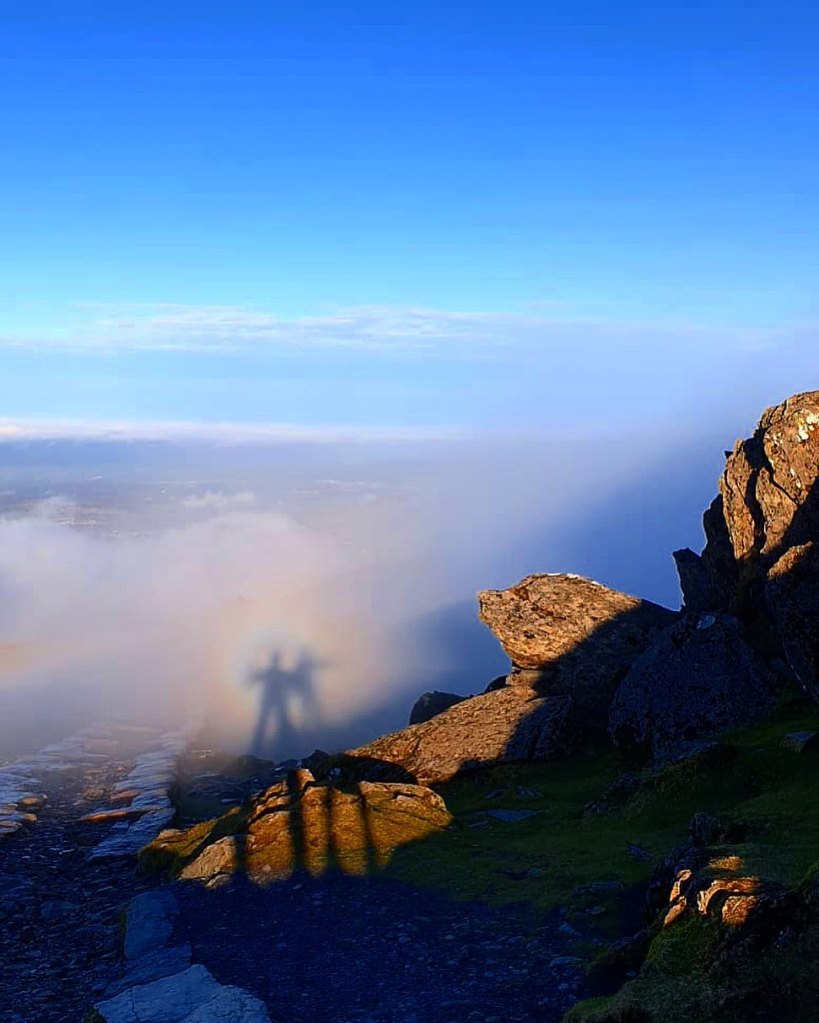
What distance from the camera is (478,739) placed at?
40.8 m

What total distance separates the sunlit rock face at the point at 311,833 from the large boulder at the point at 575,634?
14803 mm

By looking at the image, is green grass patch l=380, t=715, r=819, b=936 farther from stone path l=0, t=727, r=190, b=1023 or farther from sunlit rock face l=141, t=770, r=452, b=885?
stone path l=0, t=727, r=190, b=1023

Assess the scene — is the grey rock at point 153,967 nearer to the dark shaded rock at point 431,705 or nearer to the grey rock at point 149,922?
the grey rock at point 149,922

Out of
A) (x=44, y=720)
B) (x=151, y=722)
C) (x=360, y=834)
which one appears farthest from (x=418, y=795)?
(x=44, y=720)

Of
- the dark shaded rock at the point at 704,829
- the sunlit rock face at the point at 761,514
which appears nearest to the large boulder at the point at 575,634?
the sunlit rock face at the point at 761,514

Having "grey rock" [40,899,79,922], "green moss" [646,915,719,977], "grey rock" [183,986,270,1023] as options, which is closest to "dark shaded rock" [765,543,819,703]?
"green moss" [646,915,719,977]

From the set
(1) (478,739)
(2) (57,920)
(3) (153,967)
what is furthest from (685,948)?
(1) (478,739)

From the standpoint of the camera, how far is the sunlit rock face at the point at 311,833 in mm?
26547

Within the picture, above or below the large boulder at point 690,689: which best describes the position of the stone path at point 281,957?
below

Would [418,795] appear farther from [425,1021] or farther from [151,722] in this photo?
[151,722]

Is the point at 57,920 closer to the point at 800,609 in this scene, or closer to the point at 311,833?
the point at 311,833

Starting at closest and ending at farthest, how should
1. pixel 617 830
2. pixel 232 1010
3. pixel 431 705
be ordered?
pixel 232 1010, pixel 617 830, pixel 431 705

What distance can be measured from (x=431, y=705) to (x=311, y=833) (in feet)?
87.9

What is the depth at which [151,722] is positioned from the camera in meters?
124
